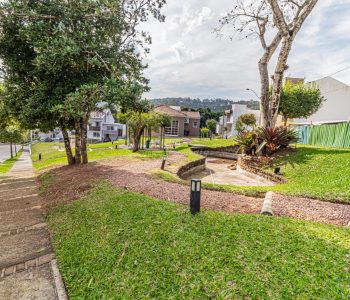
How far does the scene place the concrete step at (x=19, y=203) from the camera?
23.9 feet

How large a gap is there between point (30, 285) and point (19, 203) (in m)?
5.21

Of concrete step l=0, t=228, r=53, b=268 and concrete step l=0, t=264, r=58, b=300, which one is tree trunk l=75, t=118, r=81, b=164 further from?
concrete step l=0, t=264, r=58, b=300

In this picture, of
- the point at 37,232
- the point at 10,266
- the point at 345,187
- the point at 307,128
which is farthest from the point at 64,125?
the point at 307,128

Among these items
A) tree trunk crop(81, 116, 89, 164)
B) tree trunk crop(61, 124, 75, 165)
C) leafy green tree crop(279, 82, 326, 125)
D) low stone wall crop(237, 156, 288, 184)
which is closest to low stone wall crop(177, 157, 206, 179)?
low stone wall crop(237, 156, 288, 184)

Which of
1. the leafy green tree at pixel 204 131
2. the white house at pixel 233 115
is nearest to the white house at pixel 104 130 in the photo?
the leafy green tree at pixel 204 131

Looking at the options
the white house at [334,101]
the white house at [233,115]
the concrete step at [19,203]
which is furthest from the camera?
the white house at [233,115]

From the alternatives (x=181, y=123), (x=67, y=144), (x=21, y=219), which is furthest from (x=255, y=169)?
(x=181, y=123)

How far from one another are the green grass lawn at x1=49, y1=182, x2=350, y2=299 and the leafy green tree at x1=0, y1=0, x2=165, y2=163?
6.02 meters

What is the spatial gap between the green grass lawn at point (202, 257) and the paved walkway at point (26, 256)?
210 millimetres

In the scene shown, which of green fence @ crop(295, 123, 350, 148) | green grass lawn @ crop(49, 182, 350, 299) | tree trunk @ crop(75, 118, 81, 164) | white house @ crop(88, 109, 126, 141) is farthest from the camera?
white house @ crop(88, 109, 126, 141)

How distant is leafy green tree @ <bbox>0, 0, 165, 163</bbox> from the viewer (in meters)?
8.77

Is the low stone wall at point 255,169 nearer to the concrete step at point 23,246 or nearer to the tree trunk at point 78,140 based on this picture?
the concrete step at point 23,246

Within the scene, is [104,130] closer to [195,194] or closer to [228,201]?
[228,201]

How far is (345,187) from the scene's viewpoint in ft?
23.2
